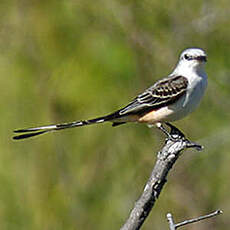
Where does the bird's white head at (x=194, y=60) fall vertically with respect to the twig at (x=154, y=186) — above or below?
above

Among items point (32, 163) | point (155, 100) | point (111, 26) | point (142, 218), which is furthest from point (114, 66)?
point (142, 218)

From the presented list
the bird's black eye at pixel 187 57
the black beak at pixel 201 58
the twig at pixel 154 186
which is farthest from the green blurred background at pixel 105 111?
the twig at pixel 154 186

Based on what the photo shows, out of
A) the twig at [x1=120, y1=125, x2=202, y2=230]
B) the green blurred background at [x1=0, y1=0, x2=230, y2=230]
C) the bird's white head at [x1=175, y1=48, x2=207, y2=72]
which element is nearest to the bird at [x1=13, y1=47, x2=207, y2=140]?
the bird's white head at [x1=175, y1=48, x2=207, y2=72]

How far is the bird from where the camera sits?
5176 millimetres

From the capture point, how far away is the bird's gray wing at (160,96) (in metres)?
5.24

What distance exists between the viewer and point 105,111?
7453 mm

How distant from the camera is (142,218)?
357 cm

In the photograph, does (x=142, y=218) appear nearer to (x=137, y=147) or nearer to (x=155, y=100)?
(x=155, y=100)

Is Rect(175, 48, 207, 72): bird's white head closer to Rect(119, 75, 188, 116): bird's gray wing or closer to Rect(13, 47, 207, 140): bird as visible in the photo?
Rect(13, 47, 207, 140): bird

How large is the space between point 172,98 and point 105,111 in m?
2.27

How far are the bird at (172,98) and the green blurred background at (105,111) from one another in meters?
1.71

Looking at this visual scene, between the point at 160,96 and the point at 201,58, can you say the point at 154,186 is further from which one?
the point at 201,58

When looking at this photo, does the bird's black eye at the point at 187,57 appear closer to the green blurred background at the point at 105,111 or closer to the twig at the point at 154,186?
the twig at the point at 154,186

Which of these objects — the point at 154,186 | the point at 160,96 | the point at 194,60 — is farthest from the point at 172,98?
the point at 154,186
